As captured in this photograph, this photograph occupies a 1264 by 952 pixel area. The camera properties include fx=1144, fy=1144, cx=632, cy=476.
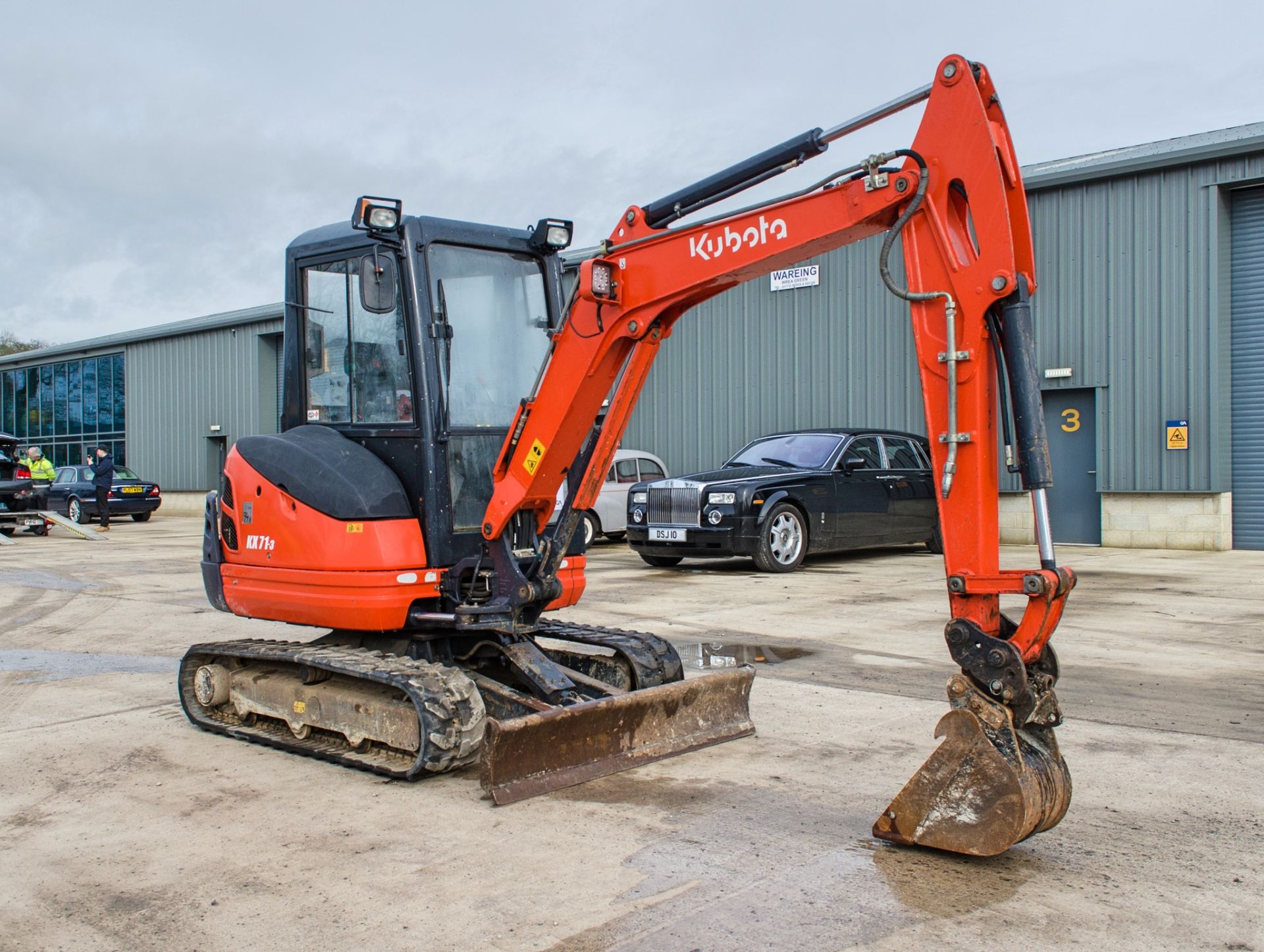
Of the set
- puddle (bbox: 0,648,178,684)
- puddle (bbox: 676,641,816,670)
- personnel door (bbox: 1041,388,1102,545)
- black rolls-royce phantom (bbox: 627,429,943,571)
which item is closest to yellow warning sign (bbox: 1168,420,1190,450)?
personnel door (bbox: 1041,388,1102,545)

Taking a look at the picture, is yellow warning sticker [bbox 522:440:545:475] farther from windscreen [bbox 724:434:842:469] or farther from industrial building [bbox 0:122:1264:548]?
industrial building [bbox 0:122:1264:548]

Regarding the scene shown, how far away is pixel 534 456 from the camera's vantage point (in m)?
5.46

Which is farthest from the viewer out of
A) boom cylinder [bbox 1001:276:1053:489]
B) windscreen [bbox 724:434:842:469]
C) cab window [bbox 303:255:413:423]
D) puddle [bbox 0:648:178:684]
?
windscreen [bbox 724:434:842:469]

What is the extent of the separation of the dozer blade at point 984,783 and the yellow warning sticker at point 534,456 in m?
2.25

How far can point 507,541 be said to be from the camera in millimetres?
5668

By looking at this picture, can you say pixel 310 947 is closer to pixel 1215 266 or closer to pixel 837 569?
pixel 837 569

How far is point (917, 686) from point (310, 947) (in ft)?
15.1

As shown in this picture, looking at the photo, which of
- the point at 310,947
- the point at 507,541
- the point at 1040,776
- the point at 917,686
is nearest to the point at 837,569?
the point at 917,686

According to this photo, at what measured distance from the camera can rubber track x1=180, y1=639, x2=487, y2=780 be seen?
16.5 ft

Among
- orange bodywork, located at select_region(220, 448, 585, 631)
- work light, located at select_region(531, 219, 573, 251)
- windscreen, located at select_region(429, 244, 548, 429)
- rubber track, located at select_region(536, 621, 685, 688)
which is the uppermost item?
work light, located at select_region(531, 219, 573, 251)

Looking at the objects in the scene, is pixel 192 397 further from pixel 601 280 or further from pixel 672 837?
pixel 672 837

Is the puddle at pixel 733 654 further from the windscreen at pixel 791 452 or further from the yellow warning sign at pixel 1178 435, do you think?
the yellow warning sign at pixel 1178 435

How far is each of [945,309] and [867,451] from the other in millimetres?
11287

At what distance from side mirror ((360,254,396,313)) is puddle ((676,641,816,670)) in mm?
3374
